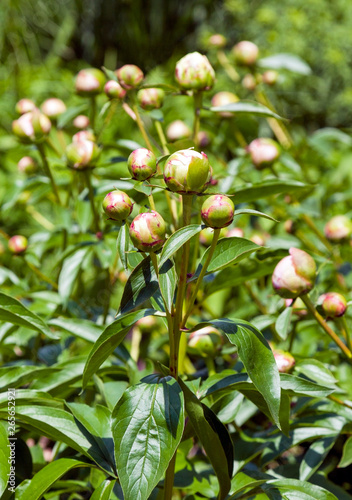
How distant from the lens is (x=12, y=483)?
0.55 meters

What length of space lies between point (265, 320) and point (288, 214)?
1.22 feet

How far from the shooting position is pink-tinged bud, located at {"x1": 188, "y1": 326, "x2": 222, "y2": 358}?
710mm

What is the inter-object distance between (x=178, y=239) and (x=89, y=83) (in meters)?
0.52

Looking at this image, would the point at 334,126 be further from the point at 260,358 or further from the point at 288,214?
the point at 260,358

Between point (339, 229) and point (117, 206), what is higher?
point (117, 206)

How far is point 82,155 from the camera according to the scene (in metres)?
0.74

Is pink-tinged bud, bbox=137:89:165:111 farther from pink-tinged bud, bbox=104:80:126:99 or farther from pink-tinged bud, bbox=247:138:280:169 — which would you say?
pink-tinged bud, bbox=247:138:280:169

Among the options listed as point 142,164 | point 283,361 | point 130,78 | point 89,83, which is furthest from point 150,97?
point 283,361

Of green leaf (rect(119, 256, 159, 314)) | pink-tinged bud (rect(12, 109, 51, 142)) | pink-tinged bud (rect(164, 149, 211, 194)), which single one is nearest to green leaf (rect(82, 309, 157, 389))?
green leaf (rect(119, 256, 159, 314))

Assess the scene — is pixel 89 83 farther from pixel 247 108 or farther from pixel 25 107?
pixel 247 108

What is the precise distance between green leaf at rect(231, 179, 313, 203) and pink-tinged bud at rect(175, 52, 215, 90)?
0.46ft

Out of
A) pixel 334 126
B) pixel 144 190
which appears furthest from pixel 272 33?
pixel 144 190

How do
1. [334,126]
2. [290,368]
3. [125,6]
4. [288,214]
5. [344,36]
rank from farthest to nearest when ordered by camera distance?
[125,6]
[334,126]
[344,36]
[288,214]
[290,368]

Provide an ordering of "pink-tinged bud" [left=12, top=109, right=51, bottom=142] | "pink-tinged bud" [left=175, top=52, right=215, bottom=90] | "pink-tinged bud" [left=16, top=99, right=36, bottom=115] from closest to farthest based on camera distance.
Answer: "pink-tinged bud" [left=175, top=52, right=215, bottom=90] → "pink-tinged bud" [left=12, top=109, right=51, bottom=142] → "pink-tinged bud" [left=16, top=99, right=36, bottom=115]
